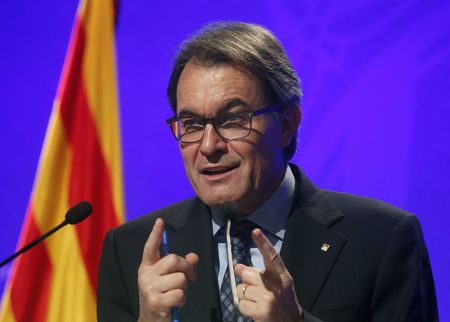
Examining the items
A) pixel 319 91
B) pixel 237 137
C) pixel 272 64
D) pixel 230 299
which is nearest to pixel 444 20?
pixel 319 91

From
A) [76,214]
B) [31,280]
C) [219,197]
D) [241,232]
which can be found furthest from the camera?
[31,280]

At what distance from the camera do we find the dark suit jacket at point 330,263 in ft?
5.29

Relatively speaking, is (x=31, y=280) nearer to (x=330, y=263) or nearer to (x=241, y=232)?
(x=241, y=232)

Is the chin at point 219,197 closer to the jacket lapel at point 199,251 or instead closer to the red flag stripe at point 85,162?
the jacket lapel at point 199,251

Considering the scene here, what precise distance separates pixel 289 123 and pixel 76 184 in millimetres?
1018

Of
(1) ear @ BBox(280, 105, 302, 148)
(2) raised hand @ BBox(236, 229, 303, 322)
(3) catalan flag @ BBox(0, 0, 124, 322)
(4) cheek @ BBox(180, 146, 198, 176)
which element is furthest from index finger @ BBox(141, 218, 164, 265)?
(3) catalan flag @ BBox(0, 0, 124, 322)

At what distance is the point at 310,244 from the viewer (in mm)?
1702

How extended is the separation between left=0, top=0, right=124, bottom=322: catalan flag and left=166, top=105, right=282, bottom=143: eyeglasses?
0.94 metres

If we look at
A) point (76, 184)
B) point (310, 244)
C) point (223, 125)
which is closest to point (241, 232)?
point (310, 244)

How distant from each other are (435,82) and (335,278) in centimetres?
97

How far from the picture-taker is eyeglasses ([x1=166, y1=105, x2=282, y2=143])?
64.1 inches

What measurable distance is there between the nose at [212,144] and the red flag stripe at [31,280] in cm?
107

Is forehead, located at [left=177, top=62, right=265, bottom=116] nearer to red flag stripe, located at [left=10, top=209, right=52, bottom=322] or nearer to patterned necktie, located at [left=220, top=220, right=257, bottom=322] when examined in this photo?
patterned necktie, located at [left=220, top=220, right=257, bottom=322]

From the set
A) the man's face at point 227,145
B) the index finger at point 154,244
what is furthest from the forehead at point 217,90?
the index finger at point 154,244
